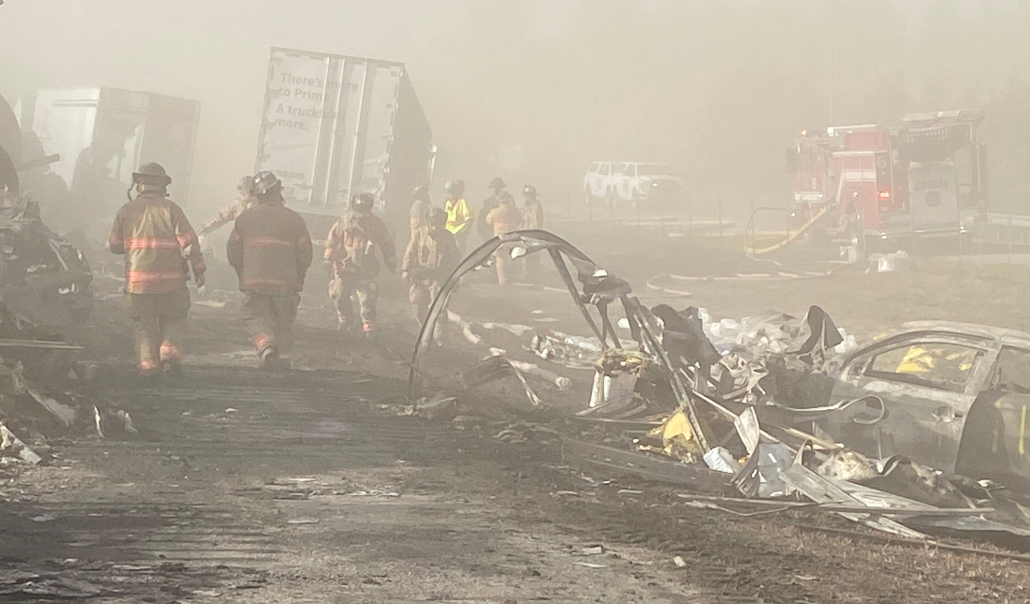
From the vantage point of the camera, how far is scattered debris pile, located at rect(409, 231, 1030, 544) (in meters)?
7.50

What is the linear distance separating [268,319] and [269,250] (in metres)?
0.65

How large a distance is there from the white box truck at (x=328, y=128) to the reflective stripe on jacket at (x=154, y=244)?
394 inches

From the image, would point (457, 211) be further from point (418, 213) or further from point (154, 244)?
point (154, 244)

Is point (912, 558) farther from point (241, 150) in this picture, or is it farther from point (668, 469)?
point (241, 150)

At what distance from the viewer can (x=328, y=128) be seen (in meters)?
21.1

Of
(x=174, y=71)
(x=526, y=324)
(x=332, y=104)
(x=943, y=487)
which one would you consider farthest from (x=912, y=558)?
(x=174, y=71)

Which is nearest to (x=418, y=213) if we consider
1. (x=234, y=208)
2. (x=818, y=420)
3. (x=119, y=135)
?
(x=234, y=208)

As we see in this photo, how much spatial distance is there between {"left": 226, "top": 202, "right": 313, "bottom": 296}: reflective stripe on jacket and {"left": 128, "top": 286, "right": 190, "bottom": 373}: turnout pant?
823 mm

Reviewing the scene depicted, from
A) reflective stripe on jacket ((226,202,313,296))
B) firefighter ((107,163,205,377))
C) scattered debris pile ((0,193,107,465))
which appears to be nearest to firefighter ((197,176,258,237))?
scattered debris pile ((0,193,107,465))

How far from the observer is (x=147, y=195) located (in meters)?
11.0

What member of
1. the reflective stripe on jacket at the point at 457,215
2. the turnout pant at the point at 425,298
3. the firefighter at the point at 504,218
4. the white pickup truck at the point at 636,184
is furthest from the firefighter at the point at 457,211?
the white pickup truck at the point at 636,184

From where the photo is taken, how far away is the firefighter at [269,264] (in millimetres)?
11594

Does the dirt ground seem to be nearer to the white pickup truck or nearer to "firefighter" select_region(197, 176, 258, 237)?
"firefighter" select_region(197, 176, 258, 237)

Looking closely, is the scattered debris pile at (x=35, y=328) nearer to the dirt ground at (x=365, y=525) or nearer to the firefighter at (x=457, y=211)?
the dirt ground at (x=365, y=525)
